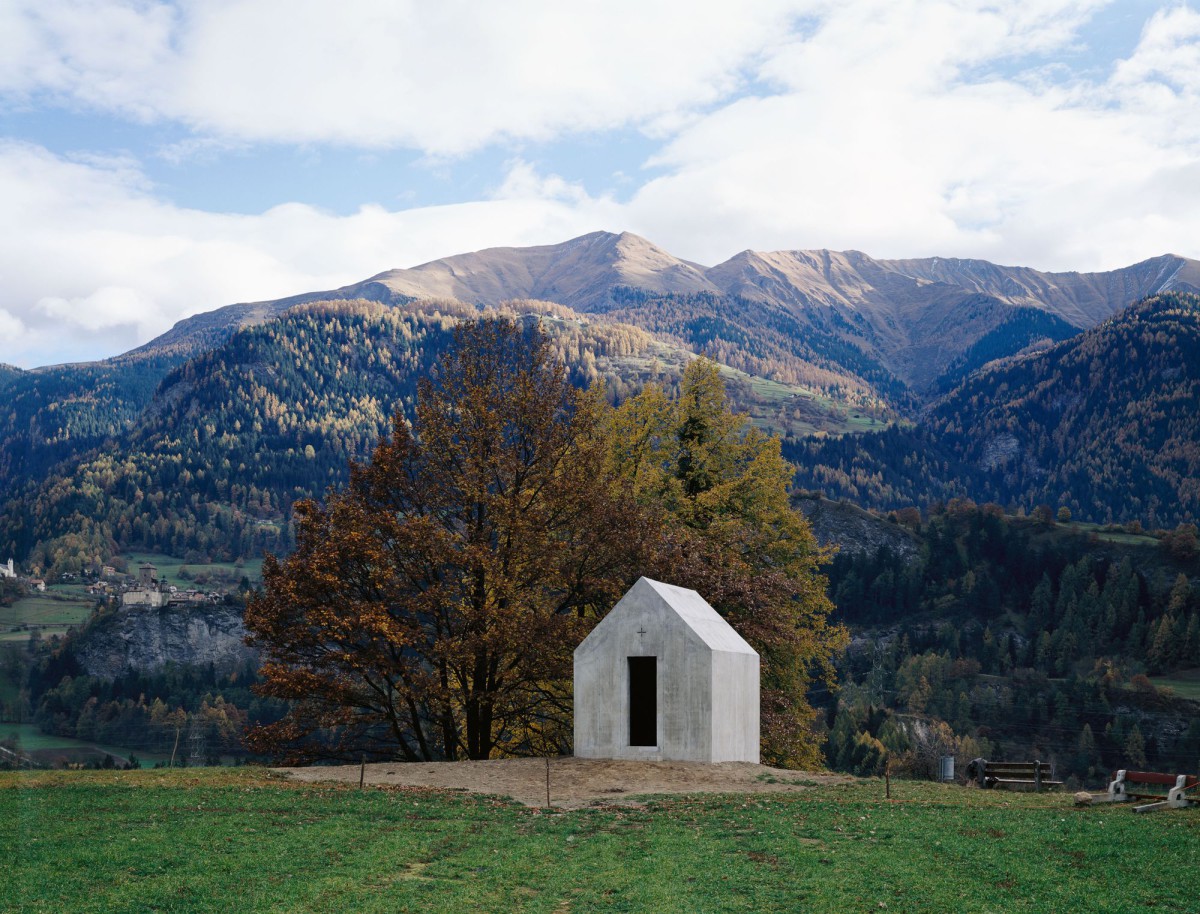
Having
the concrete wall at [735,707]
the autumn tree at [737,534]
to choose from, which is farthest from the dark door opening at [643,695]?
the autumn tree at [737,534]

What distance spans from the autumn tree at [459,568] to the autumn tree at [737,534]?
3592 mm

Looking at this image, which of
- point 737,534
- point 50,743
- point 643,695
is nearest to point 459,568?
point 643,695

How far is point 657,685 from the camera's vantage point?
34.7 m

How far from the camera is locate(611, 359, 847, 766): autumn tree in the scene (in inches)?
1731

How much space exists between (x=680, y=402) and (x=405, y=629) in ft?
67.1

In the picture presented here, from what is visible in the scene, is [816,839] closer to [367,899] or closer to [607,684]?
[367,899]

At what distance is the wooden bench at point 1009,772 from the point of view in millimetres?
36656

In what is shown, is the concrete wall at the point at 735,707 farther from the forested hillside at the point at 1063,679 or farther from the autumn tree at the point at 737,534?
the forested hillside at the point at 1063,679

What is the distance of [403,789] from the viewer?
29.0 m

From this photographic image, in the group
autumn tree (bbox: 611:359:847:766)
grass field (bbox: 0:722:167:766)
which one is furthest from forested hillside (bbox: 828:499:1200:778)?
grass field (bbox: 0:722:167:766)

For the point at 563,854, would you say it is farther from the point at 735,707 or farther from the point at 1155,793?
the point at 1155,793

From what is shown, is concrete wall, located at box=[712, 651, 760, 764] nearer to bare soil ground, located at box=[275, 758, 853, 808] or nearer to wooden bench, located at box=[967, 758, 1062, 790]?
bare soil ground, located at box=[275, 758, 853, 808]

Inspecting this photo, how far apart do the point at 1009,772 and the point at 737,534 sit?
46.0 feet

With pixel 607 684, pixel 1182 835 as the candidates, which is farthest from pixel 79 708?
pixel 1182 835
